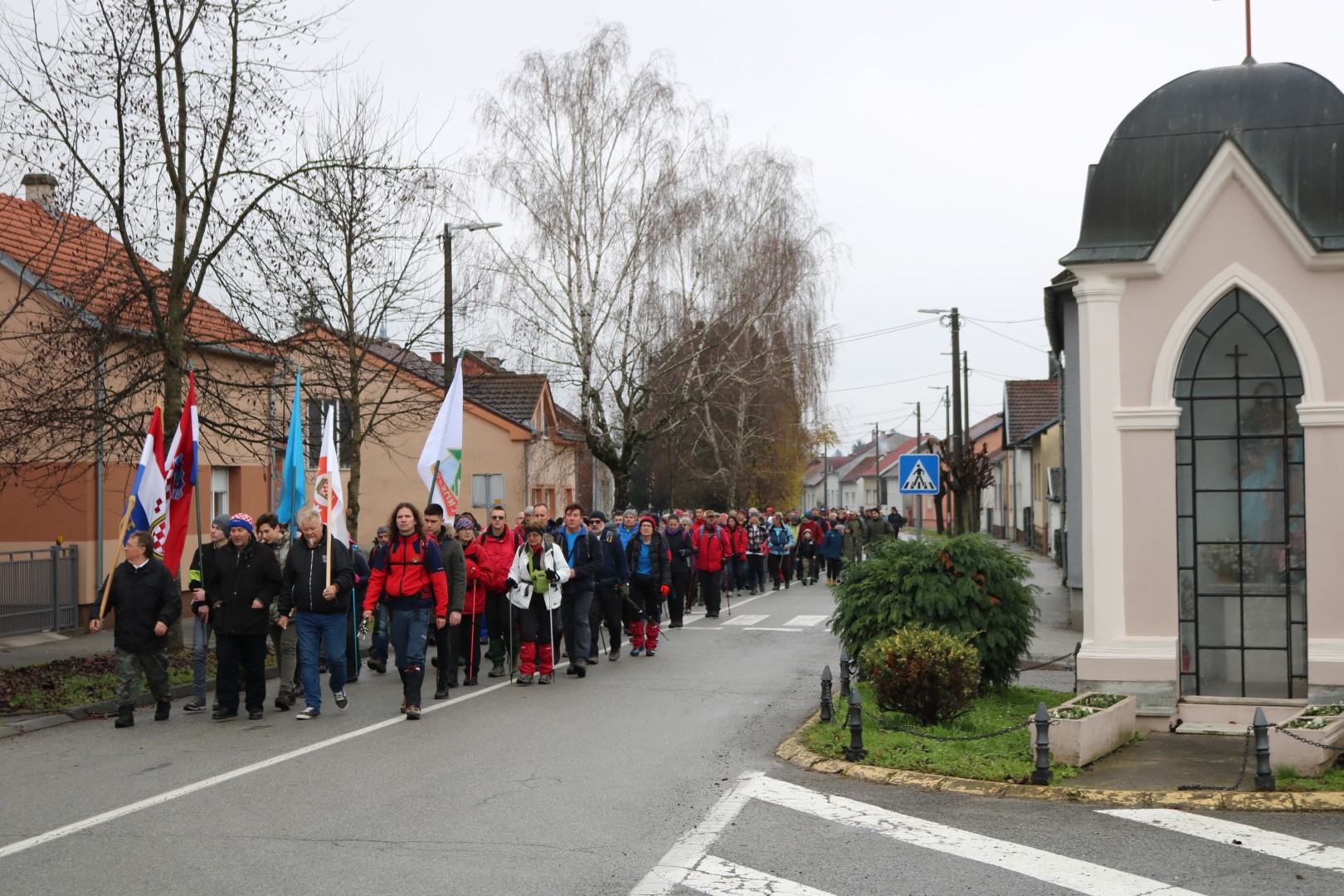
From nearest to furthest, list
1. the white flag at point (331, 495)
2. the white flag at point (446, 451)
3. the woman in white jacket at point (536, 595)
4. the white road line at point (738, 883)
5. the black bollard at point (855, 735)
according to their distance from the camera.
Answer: the white road line at point (738, 883) → the black bollard at point (855, 735) → the white flag at point (331, 495) → the woman in white jacket at point (536, 595) → the white flag at point (446, 451)

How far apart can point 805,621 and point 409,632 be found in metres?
11.7

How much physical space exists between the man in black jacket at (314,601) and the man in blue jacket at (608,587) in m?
3.84

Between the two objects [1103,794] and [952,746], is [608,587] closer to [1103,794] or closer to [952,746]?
[952,746]

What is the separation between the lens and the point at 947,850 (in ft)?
24.1

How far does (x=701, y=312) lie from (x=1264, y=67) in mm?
25369

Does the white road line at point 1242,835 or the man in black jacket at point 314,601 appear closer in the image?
the white road line at point 1242,835

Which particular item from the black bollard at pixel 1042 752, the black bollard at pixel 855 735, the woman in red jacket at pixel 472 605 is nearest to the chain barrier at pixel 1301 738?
the black bollard at pixel 1042 752

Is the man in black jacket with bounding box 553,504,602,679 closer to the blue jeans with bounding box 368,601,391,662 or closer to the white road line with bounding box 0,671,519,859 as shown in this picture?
the blue jeans with bounding box 368,601,391,662

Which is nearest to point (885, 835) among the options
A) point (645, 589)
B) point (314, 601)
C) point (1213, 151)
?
point (314, 601)

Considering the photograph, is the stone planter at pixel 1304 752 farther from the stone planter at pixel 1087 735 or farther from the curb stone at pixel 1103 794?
the stone planter at pixel 1087 735

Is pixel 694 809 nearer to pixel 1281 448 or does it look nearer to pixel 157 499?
pixel 1281 448

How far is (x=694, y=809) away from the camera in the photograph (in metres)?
8.31

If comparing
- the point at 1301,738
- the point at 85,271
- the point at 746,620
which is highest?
the point at 85,271

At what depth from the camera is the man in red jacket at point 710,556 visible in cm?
2367
